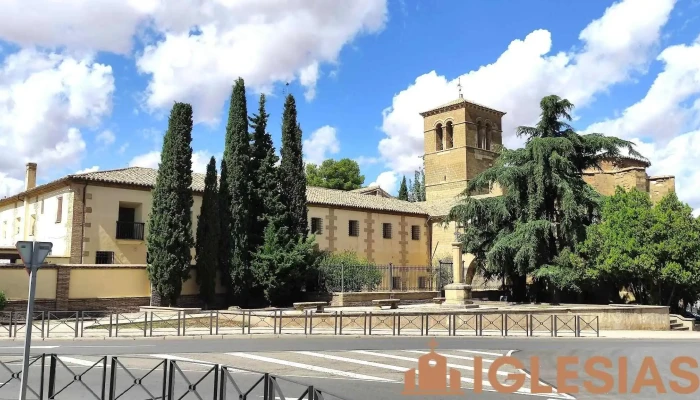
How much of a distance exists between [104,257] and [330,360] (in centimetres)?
1805

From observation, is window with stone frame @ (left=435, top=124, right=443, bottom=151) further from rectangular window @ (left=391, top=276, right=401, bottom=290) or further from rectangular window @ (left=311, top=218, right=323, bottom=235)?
rectangular window @ (left=391, top=276, right=401, bottom=290)

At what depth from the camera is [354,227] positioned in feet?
122

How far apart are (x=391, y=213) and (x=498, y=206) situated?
10930mm

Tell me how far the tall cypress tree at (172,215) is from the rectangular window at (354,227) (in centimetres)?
1336

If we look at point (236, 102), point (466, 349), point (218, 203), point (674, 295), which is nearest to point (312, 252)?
point (218, 203)

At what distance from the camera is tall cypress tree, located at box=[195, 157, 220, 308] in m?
26.3

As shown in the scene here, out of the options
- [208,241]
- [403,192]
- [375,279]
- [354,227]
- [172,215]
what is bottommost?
[375,279]

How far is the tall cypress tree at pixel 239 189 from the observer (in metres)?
26.9

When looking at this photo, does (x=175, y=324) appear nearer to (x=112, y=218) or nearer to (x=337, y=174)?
(x=112, y=218)

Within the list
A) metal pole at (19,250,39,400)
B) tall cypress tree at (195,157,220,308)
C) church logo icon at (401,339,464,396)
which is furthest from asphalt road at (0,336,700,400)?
tall cypress tree at (195,157,220,308)

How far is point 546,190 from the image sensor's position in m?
28.3

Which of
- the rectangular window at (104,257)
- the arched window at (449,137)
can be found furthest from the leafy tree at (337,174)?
the rectangular window at (104,257)

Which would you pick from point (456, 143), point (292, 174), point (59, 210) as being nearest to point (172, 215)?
point (59, 210)

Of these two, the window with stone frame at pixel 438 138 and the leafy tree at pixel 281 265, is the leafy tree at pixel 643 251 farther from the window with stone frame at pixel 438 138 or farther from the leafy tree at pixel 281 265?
the window with stone frame at pixel 438 138
